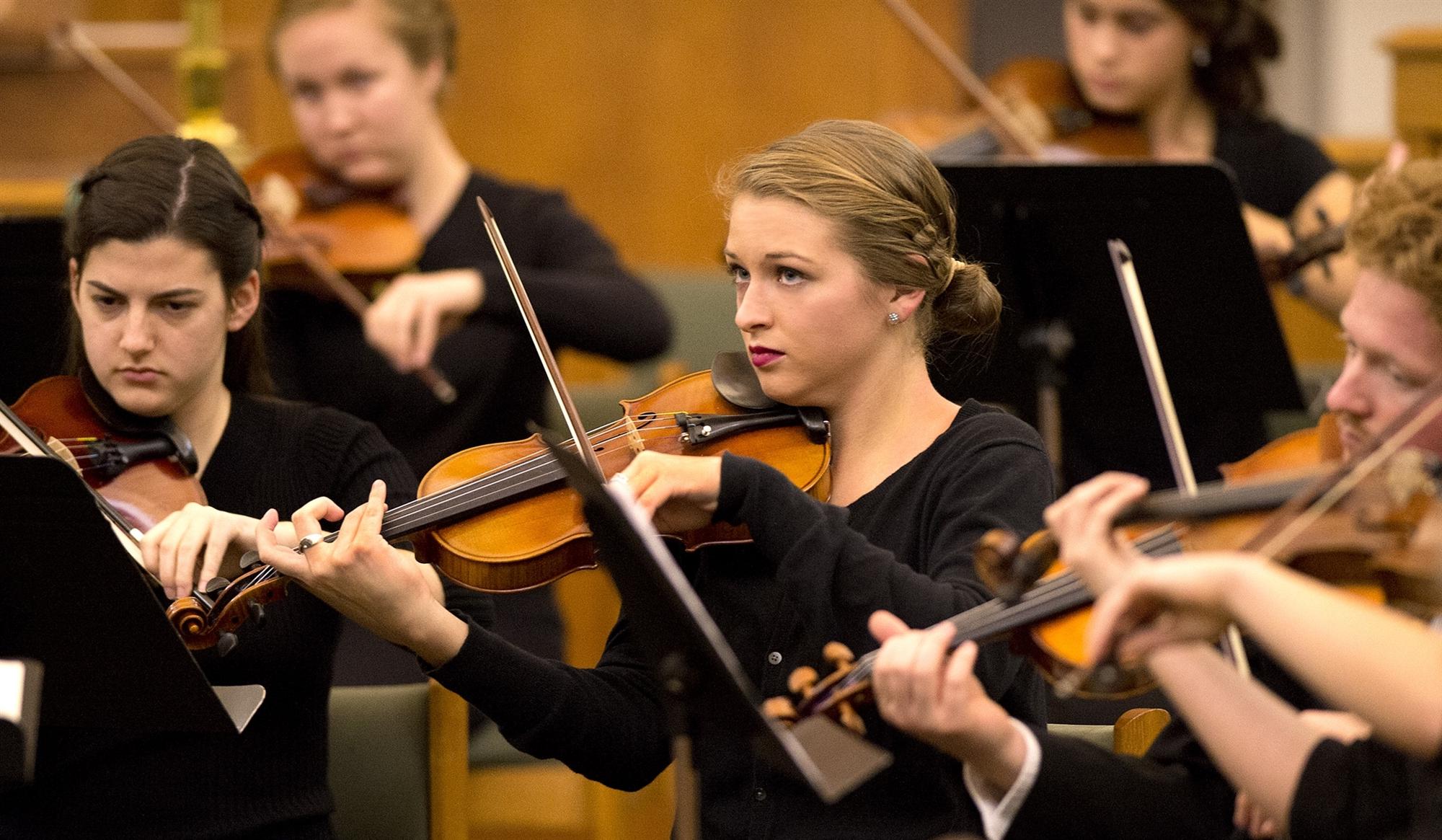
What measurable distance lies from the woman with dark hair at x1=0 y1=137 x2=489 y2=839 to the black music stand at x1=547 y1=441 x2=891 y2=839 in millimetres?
361

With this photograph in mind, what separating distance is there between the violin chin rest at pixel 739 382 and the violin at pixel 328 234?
86 cm

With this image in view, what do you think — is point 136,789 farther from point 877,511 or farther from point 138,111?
point 138,111

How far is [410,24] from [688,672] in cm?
166

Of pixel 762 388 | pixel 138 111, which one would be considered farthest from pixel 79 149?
pixel 762 388

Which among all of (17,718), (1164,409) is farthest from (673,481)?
(17,718)

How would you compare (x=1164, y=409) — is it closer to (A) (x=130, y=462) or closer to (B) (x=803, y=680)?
(B) (x=803, y=680)

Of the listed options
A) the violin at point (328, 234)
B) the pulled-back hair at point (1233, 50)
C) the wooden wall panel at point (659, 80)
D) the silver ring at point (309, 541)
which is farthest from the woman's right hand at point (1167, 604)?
the wooden wall panel at point (659, 80)

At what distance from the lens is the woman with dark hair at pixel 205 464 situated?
154 centimetres

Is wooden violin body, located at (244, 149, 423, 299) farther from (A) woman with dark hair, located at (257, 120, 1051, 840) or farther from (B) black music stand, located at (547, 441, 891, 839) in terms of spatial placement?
(B) black music stand, located at (547, 441, 891, 839)

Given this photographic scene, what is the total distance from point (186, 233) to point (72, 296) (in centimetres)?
15

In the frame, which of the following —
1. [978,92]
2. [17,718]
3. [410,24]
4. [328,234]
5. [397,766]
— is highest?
[410,24]

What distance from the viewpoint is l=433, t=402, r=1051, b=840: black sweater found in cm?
131

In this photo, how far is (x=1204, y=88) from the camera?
269 centimetres

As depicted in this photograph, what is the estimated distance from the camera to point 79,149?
327cm
